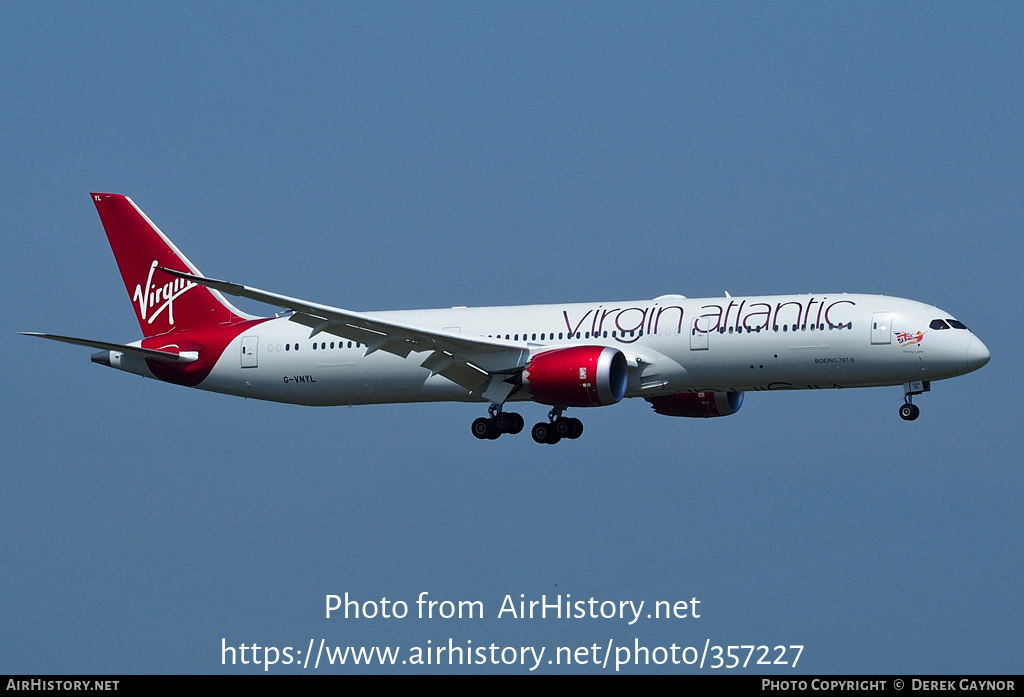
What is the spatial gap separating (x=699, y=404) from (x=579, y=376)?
864 centimetres

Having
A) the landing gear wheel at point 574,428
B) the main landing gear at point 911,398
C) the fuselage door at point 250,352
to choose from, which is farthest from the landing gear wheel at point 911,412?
the fuselage door at point 250,352

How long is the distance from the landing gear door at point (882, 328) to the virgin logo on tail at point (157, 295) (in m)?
24.1

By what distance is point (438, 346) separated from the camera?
2034 inches

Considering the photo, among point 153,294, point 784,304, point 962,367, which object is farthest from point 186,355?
point 962,367

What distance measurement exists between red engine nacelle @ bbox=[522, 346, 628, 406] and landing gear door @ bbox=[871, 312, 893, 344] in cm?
749

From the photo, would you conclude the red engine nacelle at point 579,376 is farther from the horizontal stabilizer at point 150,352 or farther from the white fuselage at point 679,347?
the horizontal stabilizer at point 150,352

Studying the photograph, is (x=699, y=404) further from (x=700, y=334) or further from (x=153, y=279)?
(x=153, y=279)

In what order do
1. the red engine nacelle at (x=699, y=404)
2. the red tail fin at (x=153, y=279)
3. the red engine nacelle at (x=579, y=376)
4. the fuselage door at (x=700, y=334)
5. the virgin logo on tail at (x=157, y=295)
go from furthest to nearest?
the virgin logo on tail at (x=157, y=295) < the red tail fin at (x=153, y=279) < the red engine nacelle at (x=699, y=404) < the fuselage door at (x=700, y=334) < the red engine nacelle at (x=579, y=376)

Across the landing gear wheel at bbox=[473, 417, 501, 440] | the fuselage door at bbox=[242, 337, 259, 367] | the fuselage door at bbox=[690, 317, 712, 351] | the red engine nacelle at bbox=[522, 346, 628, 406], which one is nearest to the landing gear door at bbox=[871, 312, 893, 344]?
the fuselage door at bbox=[690, 317, 712, 351]

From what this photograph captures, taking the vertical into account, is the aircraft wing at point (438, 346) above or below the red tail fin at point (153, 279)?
below

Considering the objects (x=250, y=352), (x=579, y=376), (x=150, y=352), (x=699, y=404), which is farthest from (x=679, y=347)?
(x=150, y=352)

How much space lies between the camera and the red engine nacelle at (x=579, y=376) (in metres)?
49.4

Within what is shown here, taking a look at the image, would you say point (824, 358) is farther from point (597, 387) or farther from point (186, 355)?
point (186, 355)

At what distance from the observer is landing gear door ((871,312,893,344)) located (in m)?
49.0
